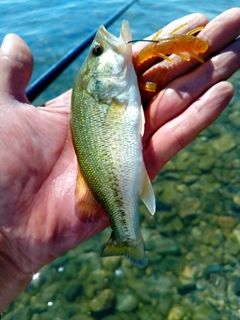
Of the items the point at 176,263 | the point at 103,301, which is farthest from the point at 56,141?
the point at 176,263

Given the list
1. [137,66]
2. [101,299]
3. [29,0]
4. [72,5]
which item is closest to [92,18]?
[72,5]

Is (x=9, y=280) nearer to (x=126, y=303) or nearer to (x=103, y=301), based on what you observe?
(x=103, y=301)

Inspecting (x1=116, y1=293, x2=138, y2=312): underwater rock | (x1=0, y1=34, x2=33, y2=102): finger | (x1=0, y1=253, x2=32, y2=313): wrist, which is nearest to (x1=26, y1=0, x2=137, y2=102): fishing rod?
(x1=0, y1=34, x2=33, y2=102): finger

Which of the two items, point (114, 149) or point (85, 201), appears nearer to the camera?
point (114, 149)

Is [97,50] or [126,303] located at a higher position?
[97,50]

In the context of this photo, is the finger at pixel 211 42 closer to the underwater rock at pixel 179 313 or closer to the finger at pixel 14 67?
the finger at pixel 14 67

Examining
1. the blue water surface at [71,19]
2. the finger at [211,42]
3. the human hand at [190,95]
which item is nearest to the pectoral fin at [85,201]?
the human hand at [190,95]
